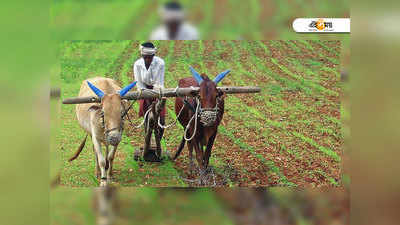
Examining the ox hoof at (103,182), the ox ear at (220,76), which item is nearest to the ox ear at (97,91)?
the ox hoof at (103,182)

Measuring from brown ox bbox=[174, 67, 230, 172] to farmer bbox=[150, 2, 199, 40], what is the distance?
1.14ft

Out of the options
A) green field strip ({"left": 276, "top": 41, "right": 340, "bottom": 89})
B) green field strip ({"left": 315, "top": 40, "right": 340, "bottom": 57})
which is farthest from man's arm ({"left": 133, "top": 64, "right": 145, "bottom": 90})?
green field strip ({"left": 315, "top": 40, "right": 340, "bottom": 57})

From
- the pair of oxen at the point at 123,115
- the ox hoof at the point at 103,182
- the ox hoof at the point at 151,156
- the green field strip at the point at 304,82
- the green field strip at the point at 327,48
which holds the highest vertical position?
the green field strip at the point at 327,48

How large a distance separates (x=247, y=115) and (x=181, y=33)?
1.18 meters

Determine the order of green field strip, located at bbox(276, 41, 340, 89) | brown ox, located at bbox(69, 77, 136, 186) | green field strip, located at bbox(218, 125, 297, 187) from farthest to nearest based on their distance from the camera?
green field strip, located at bbox(218, 125, 297, 187) → green field strip, located at bbox(276, 41, 340, 89) → brown ox, located at bbox(69, 77, 136, 186)

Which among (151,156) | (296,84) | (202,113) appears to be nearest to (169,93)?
(202,113)

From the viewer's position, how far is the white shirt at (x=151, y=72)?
588cm

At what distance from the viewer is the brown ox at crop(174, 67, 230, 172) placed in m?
5.59

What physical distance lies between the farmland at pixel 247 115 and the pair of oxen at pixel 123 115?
0.16 metres

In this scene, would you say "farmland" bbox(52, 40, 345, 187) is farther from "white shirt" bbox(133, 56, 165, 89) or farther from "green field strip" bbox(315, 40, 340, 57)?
"white shirt" bbox(133, 56, 165, 89)

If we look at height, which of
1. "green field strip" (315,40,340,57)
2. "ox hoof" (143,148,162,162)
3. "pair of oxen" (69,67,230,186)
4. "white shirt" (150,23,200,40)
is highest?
"white shirt" (150,23,200,40)

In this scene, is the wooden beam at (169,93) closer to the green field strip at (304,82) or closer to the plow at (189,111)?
the plow at (189,111)
